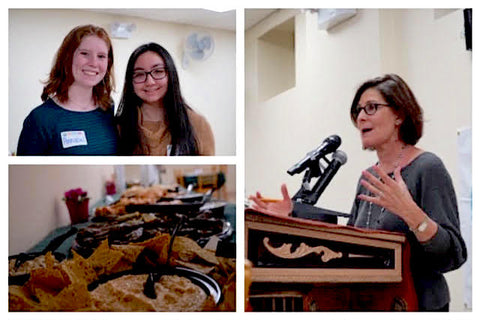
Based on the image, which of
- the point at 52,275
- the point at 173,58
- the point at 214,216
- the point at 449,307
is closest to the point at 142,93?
the point at 173,58

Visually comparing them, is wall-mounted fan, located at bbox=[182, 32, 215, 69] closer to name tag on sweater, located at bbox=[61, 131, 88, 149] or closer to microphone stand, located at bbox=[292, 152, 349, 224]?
name tag on sweater, located at bbox=[61, 131, 88, 149]

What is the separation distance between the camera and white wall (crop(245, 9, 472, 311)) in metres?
1.97

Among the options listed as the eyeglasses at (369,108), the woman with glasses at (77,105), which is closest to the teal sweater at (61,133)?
the woman with glasses at (77,105)

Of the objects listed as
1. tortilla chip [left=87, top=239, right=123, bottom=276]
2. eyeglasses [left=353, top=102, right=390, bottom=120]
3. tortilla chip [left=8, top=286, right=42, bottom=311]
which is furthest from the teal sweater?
eyeglasses [left=353, top=102, right=390, bottom=120]

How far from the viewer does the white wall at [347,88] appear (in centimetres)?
197

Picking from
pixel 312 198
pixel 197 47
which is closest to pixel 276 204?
pixel 312 198

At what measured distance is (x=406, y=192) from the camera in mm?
1933

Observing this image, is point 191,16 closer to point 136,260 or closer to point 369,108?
point 369,108

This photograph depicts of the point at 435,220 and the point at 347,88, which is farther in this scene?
the point at 347,88

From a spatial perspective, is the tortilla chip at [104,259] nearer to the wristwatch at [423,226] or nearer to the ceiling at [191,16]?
the ceiling at [191,16]

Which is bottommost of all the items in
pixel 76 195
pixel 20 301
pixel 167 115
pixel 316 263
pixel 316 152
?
pixel 20 301

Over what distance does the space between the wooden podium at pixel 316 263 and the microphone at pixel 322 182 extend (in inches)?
2.9

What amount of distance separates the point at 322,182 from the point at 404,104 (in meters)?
0.36
